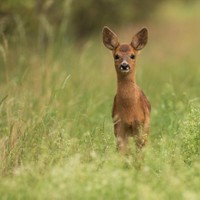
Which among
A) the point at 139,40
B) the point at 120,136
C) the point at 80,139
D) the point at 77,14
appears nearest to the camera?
the point at 120,136

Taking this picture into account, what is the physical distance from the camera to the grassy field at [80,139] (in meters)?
7.67

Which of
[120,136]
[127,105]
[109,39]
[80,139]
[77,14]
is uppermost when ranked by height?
[109,39]

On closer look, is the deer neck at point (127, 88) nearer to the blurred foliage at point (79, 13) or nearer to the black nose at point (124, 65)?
the black nose at point (124, 65)

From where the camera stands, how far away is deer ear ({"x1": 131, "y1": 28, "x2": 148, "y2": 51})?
9.98 metres

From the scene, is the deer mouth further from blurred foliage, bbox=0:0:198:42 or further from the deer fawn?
blurred foliage, bbox=0:0:198:42

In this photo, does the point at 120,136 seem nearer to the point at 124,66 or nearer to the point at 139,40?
the point at 124,66

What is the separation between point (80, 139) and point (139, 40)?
4.45 ft

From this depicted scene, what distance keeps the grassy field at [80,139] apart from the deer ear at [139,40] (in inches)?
34.5

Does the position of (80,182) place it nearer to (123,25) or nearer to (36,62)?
(36,62)

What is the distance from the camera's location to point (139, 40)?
10.1 metres

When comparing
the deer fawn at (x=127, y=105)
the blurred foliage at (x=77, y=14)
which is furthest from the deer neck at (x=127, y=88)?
the blurred foliage at (x=77, y=14)

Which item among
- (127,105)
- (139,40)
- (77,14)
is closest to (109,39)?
(139,40)

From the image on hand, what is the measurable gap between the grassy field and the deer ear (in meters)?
0.88

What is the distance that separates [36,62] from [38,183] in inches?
228
